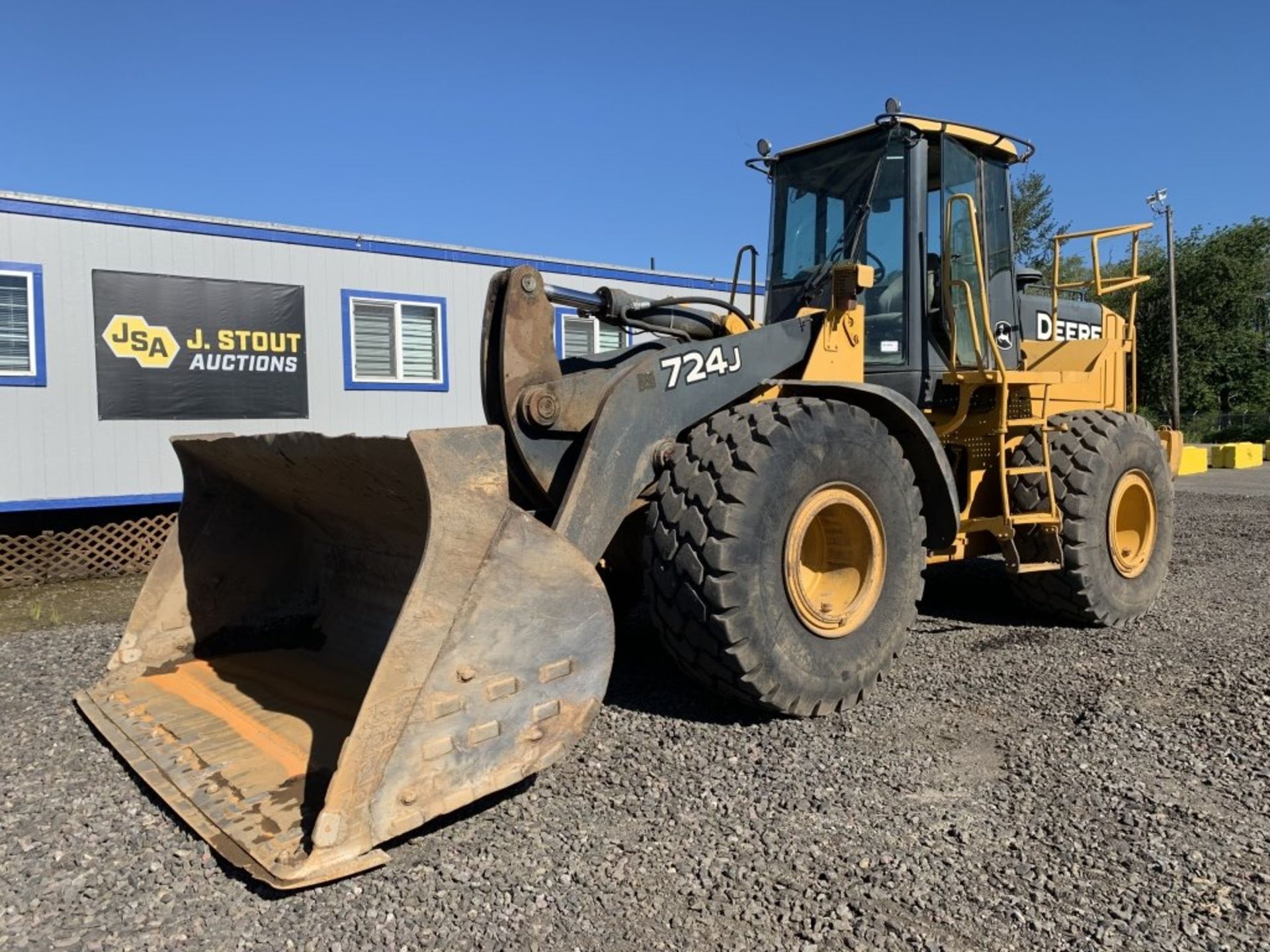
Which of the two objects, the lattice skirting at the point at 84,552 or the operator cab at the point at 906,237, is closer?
the operator cab at the point at 906,237

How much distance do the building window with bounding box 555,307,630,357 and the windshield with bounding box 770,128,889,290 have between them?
14.7ft

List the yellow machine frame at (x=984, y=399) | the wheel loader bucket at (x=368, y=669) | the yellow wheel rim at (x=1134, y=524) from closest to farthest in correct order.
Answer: the wheel loader bucket at (x=368, y=669)
the yellow machine frame at (x=984, y=399)
the yellow wheel rim at (x=1134, y=524)

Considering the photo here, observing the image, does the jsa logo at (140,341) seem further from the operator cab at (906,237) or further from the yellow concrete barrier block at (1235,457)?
the yellow concrete barrier block at (1235,457)

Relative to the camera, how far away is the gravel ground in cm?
239

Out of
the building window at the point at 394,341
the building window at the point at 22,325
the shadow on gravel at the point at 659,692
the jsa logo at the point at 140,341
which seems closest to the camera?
the shadow on gravel at the point at 659,692

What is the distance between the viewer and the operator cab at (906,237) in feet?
16.3

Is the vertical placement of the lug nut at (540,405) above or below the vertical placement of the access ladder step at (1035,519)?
above

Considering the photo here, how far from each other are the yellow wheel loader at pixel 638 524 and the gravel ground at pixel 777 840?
18 centimetres

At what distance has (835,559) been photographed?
4.18 m

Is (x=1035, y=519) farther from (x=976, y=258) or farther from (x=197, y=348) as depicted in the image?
(x=197, y=348)

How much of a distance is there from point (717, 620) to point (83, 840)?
2.17m

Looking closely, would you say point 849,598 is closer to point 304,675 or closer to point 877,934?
point 877,934

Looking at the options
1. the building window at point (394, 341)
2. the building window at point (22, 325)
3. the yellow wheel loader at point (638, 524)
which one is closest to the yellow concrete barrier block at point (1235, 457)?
the yellow wheel loader at point (638, 524)

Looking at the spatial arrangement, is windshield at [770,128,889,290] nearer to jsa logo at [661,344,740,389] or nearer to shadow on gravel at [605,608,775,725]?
jsa logo at [661,344,740,389]
